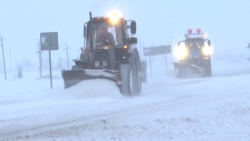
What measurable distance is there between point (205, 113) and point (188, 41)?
2258 cm

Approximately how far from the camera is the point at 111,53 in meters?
18.2

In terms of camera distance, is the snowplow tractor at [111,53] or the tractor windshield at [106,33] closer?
the snowplow tractor at [111,53]

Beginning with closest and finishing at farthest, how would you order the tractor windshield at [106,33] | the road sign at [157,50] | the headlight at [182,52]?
the tractor windshield at [106,33] < the headlight at [182,52] < the road sign at [157,50]

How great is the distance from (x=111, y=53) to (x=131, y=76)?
1.16m

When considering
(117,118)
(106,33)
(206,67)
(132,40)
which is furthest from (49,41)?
(206,67)

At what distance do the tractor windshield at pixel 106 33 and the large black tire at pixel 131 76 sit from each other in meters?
0.91

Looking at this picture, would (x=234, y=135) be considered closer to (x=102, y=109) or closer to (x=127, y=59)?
(x=102, y=109)

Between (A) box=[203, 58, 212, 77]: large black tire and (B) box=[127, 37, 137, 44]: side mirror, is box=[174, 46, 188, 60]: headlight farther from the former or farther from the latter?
(B) box=[127, 37, 137, 44]: side mirror

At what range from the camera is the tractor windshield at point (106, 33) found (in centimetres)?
1859

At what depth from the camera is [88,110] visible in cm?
1323

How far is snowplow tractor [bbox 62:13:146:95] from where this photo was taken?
17.8 m

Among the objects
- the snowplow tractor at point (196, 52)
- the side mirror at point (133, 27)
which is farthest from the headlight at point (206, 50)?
the side mirror at point (133, 27)

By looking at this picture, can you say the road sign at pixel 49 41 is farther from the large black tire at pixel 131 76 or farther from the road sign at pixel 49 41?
the large black tire at pixel 131 76

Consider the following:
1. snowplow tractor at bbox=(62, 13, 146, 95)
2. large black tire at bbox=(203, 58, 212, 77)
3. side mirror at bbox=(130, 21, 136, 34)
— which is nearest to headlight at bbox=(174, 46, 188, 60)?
large black tire at bbox=(203, 58, 212, 77)
